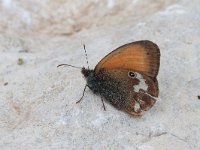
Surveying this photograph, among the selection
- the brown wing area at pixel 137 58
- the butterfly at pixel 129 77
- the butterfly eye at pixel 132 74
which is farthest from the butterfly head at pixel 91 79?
the butterfly eye at pixel 132 74

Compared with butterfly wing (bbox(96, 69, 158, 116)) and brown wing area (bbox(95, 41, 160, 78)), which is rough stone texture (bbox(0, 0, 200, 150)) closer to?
butterfly wing (bbox(96, 69, 158, 116))

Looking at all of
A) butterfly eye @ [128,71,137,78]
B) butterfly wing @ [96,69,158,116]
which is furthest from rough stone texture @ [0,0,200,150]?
butterfly eye @ [128,71,137,78]

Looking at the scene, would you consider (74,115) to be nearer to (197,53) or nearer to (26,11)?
(197,53)

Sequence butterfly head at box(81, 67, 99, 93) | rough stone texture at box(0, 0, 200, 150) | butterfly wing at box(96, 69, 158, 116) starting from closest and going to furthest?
rough stone texture at box(0, 0, 200, 150)
butterfly wing at box(96, 69, 158, 116)
butterfly head at box(81, 67, 99, 93)

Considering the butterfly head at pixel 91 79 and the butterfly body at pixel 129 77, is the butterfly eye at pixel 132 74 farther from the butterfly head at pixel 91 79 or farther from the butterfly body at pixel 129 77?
the butterfly head at pixel 91 79

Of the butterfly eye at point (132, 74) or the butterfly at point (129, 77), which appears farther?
the butterfly eye at point (132, 74)

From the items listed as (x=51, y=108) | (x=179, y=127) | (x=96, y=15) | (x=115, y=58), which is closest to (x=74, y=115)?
(x=51, y=108)

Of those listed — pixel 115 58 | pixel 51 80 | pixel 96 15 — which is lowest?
pixel 96 15

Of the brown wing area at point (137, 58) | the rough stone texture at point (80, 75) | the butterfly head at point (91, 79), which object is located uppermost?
the brown wing area at point (137, 58)
